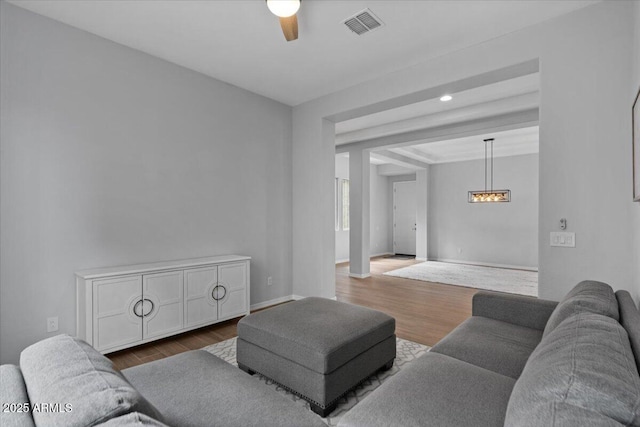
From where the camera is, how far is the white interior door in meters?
9.84

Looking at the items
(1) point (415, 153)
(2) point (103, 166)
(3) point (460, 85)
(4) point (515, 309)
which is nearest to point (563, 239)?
(4) point (515, 309)

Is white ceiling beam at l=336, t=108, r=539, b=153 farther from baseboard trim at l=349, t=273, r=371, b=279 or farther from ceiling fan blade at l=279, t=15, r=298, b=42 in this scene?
ceiling fan blade at l=279, t=15, r=298, b=42

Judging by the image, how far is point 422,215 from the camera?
9000 millimetres

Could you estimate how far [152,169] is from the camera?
128 inches

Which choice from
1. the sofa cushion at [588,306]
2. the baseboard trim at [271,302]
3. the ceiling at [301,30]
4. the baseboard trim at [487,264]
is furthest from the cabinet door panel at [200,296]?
the baseboard trim at [487,264]

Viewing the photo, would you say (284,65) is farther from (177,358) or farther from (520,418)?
→ (520,418)

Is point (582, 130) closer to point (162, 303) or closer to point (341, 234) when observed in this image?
point (162, 303)

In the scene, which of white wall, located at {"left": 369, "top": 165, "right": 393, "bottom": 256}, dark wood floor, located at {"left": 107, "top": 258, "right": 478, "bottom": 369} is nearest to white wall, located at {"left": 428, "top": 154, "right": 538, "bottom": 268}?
white wall, located at {"left": 369, "top": 165, "right": 393, "bottom": 256}

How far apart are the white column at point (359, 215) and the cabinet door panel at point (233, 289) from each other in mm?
3159

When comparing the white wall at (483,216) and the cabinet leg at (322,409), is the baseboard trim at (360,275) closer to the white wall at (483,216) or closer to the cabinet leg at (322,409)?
the white wall at (483,216)

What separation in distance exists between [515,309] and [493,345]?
0.56m

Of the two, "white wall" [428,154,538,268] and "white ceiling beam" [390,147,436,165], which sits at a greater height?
"white ceiling beam" [390,147,436,165]

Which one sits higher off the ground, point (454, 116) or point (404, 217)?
point (454, 116)

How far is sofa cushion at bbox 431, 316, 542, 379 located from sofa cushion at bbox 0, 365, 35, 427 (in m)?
1.77
